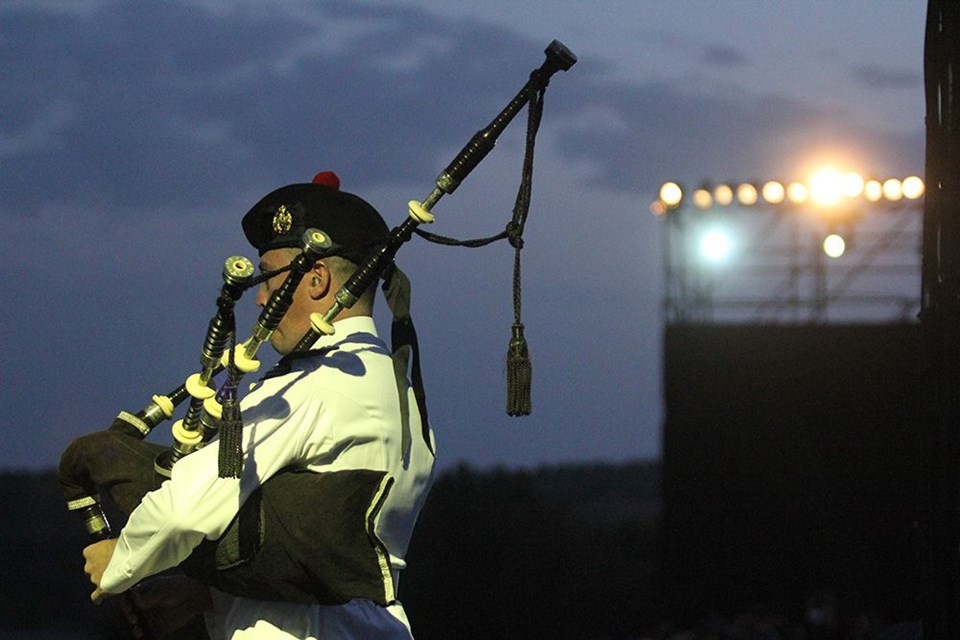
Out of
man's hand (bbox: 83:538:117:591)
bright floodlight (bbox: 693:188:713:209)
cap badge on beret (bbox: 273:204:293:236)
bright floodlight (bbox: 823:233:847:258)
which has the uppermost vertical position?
bright floodlight (bbox: 693:188:713:209)

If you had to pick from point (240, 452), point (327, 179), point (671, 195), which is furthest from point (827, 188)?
point (240, 452)

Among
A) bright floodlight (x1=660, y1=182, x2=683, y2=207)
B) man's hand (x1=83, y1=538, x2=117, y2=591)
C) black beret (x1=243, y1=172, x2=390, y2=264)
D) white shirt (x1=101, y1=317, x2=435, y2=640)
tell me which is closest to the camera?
white shirt (x1=101, y1=317, x2=435, y2=640)

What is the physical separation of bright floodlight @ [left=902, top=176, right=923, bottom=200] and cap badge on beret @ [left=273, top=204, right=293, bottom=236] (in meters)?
9.56

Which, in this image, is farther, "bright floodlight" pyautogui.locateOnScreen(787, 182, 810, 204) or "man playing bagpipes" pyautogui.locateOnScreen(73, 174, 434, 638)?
"bright floodlight" pyautogui.locateOnScreen(787, 182, 810, 204)

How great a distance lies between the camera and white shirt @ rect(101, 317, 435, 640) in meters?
3.06

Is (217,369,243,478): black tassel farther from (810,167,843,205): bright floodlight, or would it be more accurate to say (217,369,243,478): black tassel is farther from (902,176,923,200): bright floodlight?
(902,176,923,200): bright floodlight

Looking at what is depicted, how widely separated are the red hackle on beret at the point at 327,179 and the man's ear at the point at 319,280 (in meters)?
0.27

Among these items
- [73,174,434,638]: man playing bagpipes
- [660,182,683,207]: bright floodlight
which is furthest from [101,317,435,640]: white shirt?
[660,182,683,207]: bright floodlight

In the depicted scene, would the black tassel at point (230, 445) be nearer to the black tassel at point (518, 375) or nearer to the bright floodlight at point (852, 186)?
the black tassel at point (518, 375)

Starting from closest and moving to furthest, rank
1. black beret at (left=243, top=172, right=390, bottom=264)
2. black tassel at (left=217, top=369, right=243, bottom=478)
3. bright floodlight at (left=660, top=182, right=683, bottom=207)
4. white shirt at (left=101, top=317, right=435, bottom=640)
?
1. black tassel at (left=217, top=369, right=243, bottom=478)
2. white shirt at (left=101, top=317, right=435, bottom=640)
3. black beret at (left=243, top=172, right=390, bottom=264)
4. bright floodlight at (left=660, top=182, right=683, bottom=207)

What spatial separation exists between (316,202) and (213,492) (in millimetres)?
728

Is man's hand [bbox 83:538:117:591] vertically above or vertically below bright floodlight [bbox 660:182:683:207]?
below

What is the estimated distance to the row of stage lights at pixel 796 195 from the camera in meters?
12.2

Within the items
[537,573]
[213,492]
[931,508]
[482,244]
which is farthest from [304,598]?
[537,573]
